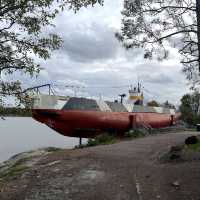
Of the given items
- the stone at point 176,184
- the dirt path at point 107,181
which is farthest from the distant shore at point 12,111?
the stone at point 176,184

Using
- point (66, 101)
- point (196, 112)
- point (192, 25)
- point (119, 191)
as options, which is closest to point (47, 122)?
point (66, 101)

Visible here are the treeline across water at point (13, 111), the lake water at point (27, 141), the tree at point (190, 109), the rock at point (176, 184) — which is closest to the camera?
the treeline across water at point (13, 111)

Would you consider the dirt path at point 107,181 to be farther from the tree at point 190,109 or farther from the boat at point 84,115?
the tree at point 190,109

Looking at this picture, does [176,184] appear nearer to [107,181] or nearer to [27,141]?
[107,181]

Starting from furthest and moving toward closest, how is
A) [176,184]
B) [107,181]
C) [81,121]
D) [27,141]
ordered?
[27,141], [81,121], [107,181], [176,184]

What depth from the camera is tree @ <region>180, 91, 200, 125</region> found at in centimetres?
6450

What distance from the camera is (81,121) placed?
104 ft

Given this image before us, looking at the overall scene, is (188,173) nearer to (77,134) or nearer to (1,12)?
(1,12)

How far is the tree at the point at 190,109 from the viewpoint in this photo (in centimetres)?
6450

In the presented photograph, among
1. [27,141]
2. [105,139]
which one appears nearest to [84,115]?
[105,139]

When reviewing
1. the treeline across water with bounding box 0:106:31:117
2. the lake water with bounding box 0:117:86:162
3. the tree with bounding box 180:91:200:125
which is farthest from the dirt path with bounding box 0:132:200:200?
the tree with bounding box 180:91:200:125

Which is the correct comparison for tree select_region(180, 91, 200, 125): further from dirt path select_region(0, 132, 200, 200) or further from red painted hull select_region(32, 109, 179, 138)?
dirt path select_region(0, 132, 200, 200)

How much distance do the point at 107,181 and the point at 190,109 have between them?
60100mm

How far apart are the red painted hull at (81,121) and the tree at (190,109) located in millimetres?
28116
